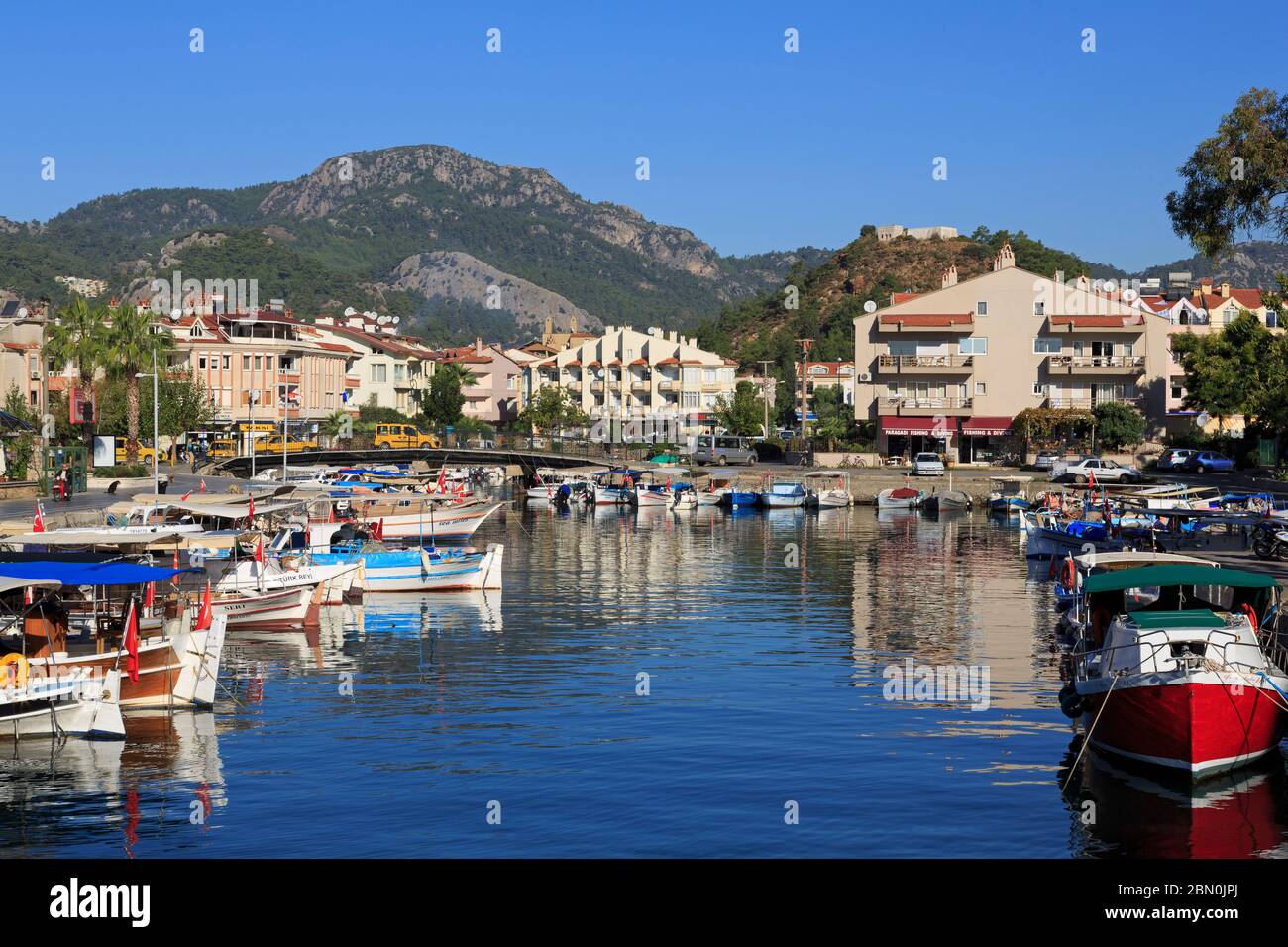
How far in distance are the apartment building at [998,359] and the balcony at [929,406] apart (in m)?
0.08

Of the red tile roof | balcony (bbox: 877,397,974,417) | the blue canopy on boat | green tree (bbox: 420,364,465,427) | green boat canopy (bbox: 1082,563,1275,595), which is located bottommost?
green boat canopy (bbox: 1082,563,1275,595)

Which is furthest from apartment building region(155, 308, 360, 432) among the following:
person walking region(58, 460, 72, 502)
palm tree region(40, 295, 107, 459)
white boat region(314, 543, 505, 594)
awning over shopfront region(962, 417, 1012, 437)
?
white boat region(314, 543, 505, 594)

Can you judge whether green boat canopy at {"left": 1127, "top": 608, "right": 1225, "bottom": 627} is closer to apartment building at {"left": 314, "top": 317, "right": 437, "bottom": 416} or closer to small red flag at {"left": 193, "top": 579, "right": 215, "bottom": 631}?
small red flag at {"left": 193, "top": 579, "right": 215, "bottom": 631}

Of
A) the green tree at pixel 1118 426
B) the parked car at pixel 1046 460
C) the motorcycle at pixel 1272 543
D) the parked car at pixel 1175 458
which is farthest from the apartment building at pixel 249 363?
the motorcycle at pixel 1272 543

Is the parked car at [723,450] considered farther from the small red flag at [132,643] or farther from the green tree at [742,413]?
the small red flag at [132,643]

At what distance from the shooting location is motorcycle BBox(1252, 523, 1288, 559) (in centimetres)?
6291

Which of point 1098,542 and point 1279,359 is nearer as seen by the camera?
point 1098,542

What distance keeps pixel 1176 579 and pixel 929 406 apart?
95.1 metres

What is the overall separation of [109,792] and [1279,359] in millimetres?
84155

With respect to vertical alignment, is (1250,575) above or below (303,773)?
above

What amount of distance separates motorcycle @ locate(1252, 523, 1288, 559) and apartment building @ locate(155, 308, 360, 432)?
349 ft
